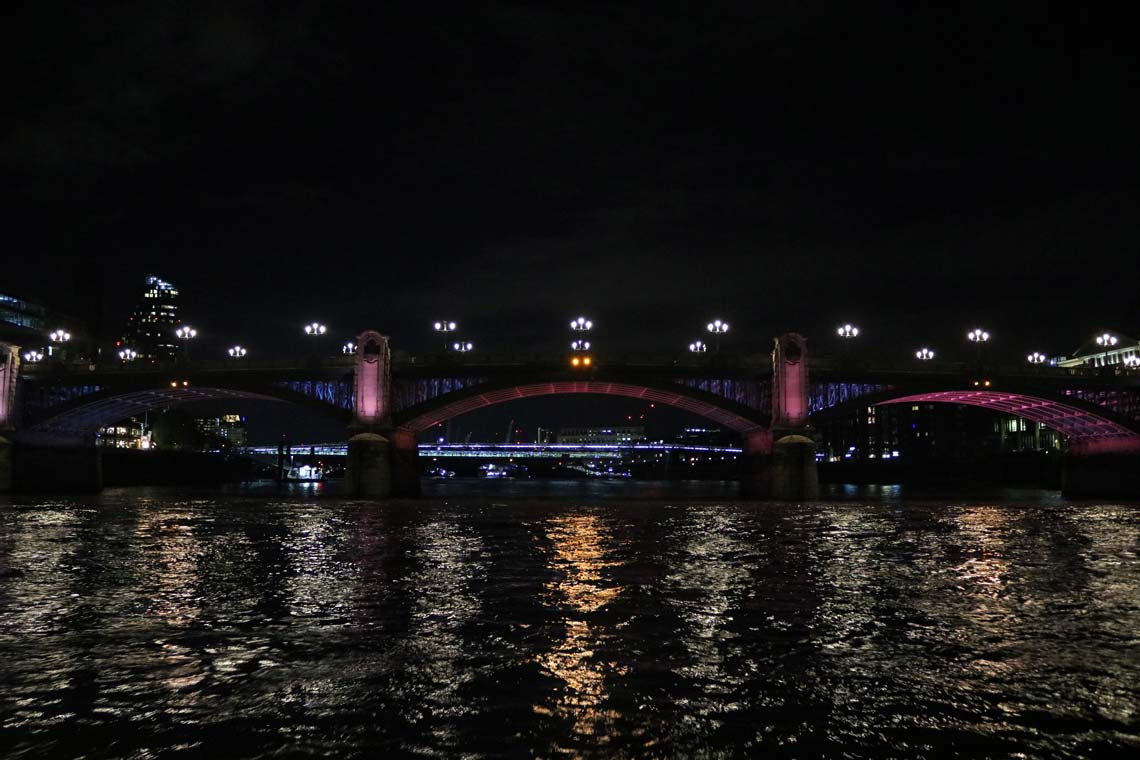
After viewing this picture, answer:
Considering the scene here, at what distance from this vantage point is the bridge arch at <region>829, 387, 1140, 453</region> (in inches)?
3258

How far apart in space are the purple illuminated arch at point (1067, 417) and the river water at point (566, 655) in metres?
70.5

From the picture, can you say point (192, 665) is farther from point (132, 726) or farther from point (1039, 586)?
point (1039, 586)

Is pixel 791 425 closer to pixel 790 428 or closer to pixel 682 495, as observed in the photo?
pixel 790 428

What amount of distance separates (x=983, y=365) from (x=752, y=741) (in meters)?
84.3

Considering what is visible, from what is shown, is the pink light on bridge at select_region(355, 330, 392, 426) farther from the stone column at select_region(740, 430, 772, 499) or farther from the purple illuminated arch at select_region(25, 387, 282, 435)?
the stone column at select_region(740, 430, 772, 499)

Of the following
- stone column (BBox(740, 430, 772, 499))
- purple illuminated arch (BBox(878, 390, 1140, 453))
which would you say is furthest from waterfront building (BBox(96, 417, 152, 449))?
purple illuminated arch (BBox(878, 390, 1140, 453))

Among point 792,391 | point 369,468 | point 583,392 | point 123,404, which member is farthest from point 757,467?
point 123,404

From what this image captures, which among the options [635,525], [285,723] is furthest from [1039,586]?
[635,525]

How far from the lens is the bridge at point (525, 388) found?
77.7m

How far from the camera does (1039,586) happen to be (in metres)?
17.5

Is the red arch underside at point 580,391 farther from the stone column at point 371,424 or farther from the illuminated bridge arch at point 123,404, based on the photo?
the illuminated bridge arch at point 123,404

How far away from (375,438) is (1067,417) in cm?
7256

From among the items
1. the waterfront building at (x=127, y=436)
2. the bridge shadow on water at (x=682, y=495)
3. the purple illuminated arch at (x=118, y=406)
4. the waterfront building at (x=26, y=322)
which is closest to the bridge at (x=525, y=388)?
the purple illuminated arch at (x=118, y=406)

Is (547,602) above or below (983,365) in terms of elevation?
below
